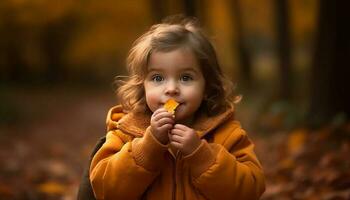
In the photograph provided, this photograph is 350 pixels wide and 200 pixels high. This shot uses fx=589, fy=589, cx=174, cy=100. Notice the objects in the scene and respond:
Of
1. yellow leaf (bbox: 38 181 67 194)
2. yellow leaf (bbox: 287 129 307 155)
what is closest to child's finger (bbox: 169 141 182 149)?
yellow leaf (bbox: 38 181 67 194)

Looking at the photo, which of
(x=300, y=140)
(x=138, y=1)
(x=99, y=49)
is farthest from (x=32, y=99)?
(x=300, y=140)

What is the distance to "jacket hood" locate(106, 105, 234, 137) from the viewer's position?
9.00 ft

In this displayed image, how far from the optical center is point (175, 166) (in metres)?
2.69

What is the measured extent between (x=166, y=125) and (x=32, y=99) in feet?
42.0

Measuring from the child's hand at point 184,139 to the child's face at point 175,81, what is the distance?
0.12 metres

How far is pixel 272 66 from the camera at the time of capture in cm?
1494

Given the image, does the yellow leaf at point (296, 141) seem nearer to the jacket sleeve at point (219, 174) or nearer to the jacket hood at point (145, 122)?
the jacket hood at point (145, 122)

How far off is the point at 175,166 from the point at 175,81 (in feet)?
1.29

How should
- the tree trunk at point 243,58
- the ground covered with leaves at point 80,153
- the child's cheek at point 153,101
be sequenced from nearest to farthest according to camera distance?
the child's cheek at point 153,101 → the ground covered with leaves at point 80,153 → the tree trunk at point 243,58

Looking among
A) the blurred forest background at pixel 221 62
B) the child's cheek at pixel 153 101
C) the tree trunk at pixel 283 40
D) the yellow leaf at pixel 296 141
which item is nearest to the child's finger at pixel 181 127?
the child's cheek at pixel 153 101

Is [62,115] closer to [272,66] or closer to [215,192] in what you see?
[272,66]

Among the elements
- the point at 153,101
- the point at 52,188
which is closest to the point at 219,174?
the point at 153,101

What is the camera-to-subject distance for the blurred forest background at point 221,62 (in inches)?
220

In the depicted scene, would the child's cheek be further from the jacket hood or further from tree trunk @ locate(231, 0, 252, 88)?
tree trunk @ locate(231, 0, 252, 88)
